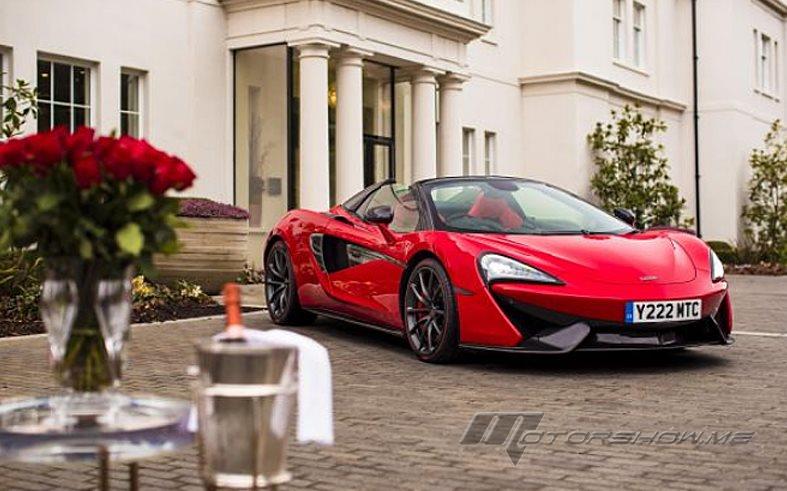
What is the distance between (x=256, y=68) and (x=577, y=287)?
37.1 ft

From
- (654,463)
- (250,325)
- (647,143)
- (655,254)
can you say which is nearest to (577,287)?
(655,254)

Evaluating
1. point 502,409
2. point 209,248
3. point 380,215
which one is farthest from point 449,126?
point 502,409

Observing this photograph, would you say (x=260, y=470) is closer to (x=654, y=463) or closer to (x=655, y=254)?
(x=654, y=463)

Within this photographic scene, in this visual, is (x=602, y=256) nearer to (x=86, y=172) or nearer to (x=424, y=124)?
(x=86, y=172)

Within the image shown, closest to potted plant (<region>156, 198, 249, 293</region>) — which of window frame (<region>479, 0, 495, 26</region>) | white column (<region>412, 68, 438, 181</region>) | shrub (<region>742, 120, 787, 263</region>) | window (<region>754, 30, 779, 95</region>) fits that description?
white column (<region>412, 68, 438, 181</region>)

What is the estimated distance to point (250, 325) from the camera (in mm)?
9945

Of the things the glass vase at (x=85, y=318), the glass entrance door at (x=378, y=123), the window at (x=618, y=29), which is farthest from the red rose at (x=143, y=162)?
the window at (x=618, y=29)

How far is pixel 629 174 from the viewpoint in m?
26.5

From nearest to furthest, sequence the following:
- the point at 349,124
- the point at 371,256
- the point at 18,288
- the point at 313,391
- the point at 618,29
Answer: the point at 313,391 < the point at 371,256 < the point at 18,288 < the point at 349,124 < the point at 618,29

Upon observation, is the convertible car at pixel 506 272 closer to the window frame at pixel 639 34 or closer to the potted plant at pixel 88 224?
the potted plant at pixel 88 224

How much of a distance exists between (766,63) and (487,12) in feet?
49.4

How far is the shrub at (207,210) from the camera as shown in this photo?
13023mm

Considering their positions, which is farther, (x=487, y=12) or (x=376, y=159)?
(x=487, y=12)

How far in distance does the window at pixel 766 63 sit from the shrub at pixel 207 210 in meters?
25.5
